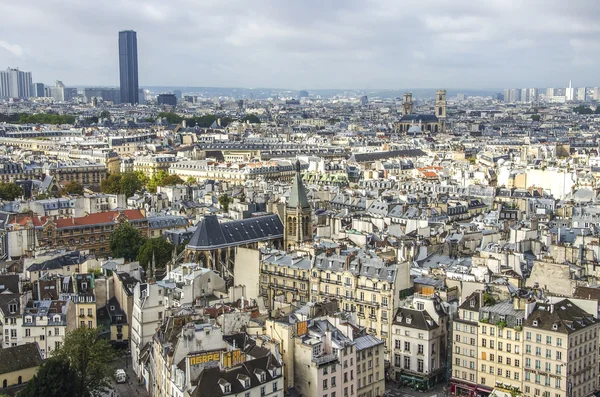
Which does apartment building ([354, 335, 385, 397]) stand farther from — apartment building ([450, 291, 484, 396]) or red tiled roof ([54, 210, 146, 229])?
red tiled roof ([54, 210, 146, 229])

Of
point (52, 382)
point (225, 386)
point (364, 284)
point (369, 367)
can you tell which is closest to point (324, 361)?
point (369, 367)

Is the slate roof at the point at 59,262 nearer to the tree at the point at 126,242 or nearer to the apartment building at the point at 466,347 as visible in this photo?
the tree at the point at 126,242

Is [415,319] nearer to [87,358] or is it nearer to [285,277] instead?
[285,277]

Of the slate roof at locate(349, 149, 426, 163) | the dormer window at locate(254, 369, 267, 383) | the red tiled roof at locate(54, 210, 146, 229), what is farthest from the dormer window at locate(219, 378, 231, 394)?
the slate roof at locate(349, 149, 426, 163)

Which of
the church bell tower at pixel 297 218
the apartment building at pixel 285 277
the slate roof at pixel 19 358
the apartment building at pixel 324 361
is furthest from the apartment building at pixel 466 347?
the slate roof at pixel 19 358

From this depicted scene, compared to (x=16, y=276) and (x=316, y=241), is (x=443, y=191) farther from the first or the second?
(x=16, y=276)

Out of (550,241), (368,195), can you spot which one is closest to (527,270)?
(550,241)
